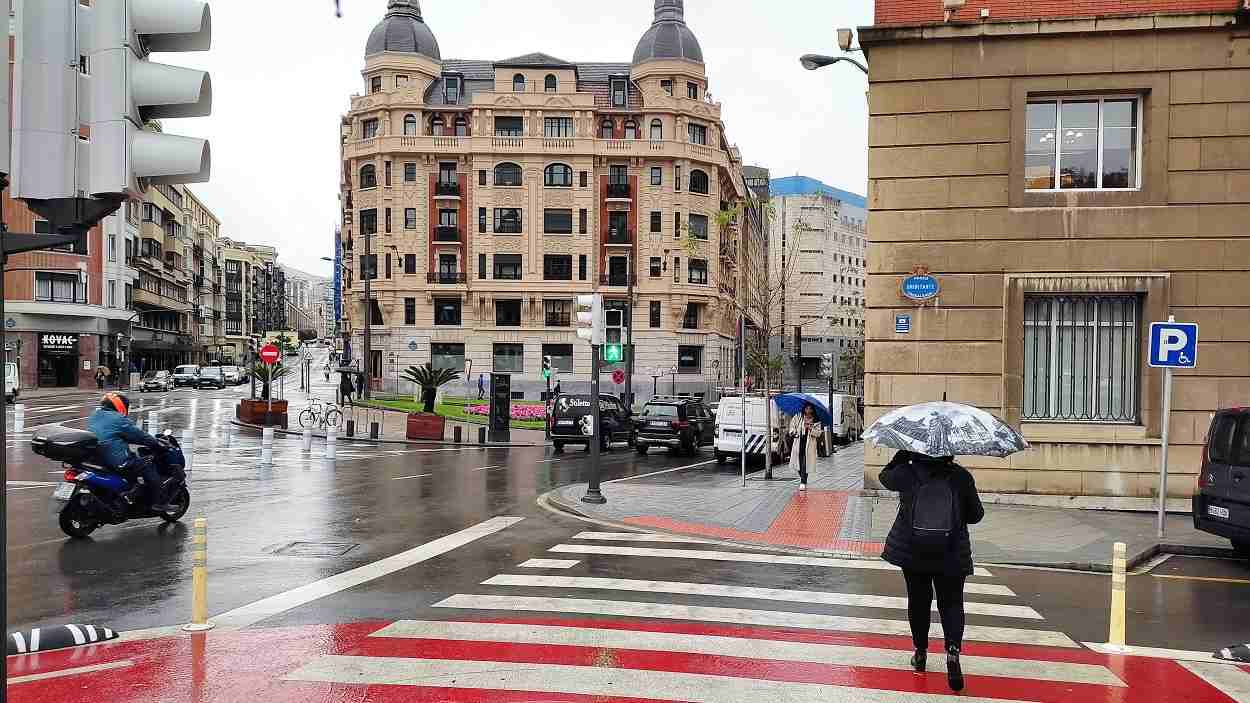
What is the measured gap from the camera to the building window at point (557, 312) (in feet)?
208

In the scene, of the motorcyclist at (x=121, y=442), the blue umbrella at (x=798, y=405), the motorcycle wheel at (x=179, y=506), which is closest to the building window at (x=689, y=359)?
the blue umbrella at (x=798, y=405)

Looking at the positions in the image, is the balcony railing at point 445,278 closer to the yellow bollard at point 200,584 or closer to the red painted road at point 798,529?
the red painted road at point 798,529

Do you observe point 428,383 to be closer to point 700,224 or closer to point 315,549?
point 315,549

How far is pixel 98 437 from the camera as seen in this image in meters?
12.4

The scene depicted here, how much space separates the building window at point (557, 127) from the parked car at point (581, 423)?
3547 centimetres

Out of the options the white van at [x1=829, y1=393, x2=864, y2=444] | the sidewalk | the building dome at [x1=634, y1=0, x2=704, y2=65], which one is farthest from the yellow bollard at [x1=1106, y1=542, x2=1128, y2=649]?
the building dome at [x1=634, y1=0, x2=704, y2=65]

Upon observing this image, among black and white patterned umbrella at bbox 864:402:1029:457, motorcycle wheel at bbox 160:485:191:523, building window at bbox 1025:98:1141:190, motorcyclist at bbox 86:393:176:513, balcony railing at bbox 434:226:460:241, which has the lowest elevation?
motorcycle wheel at bbox 160:485:191:523

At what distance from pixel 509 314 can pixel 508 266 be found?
326 centimetres

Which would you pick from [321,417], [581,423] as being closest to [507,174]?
[321,417]

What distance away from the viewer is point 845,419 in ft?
125

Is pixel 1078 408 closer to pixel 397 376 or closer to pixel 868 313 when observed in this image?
pixel 868 313

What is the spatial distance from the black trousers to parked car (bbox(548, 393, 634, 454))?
21.2 meters

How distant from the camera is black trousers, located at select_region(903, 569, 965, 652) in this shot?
6.60 meters

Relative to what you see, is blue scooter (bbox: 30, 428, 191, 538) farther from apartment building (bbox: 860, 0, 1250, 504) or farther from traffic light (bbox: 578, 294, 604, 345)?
apartment building (bbox: 860, 0, 1250, 504)
